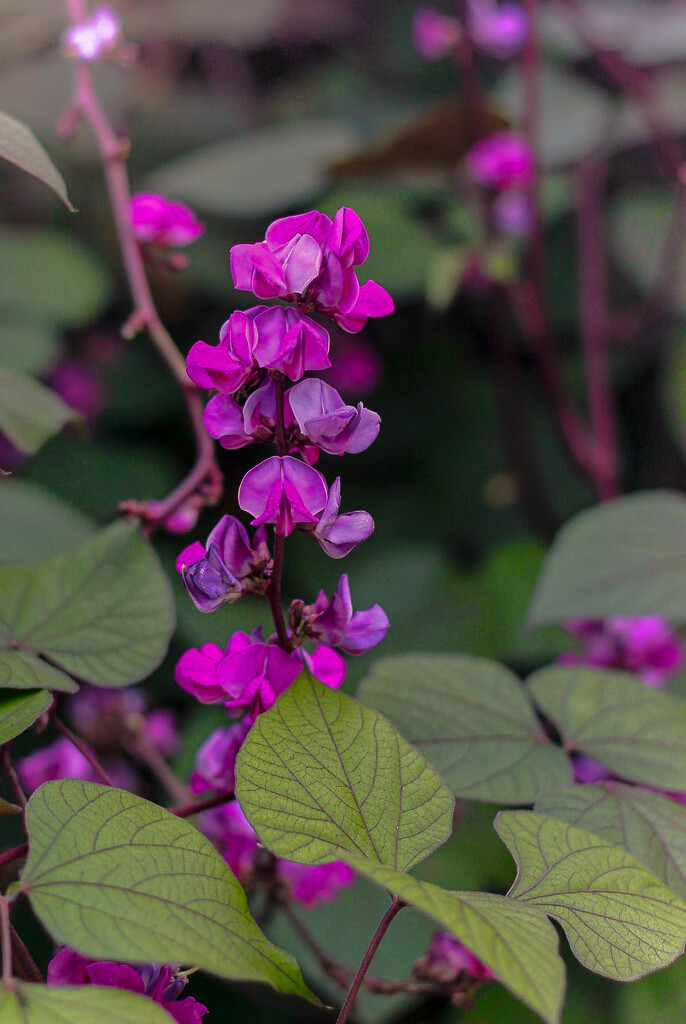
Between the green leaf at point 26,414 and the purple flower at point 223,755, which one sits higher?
the green leaf at point 26,414

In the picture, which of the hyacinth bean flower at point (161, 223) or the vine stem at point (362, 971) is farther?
the hyacinth bean flower at point (161, 223)

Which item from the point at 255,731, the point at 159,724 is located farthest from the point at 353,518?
the point at 159,724

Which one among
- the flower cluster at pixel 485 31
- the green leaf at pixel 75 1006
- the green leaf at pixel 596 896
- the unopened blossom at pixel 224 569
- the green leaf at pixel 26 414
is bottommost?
the green leaf at pixel 596 896

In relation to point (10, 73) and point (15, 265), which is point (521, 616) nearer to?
point (15, 265)

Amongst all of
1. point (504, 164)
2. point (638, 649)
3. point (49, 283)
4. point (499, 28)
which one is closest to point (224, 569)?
point (638, 649)

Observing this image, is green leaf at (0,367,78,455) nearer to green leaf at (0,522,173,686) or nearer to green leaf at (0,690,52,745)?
green leaf at (0,522,173,686)

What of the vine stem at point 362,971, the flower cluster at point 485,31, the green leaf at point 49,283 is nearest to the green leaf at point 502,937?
the vine stem at point 362,971

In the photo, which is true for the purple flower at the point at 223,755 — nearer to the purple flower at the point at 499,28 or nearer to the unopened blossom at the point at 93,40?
the unopened blossom at the point at 93,40
